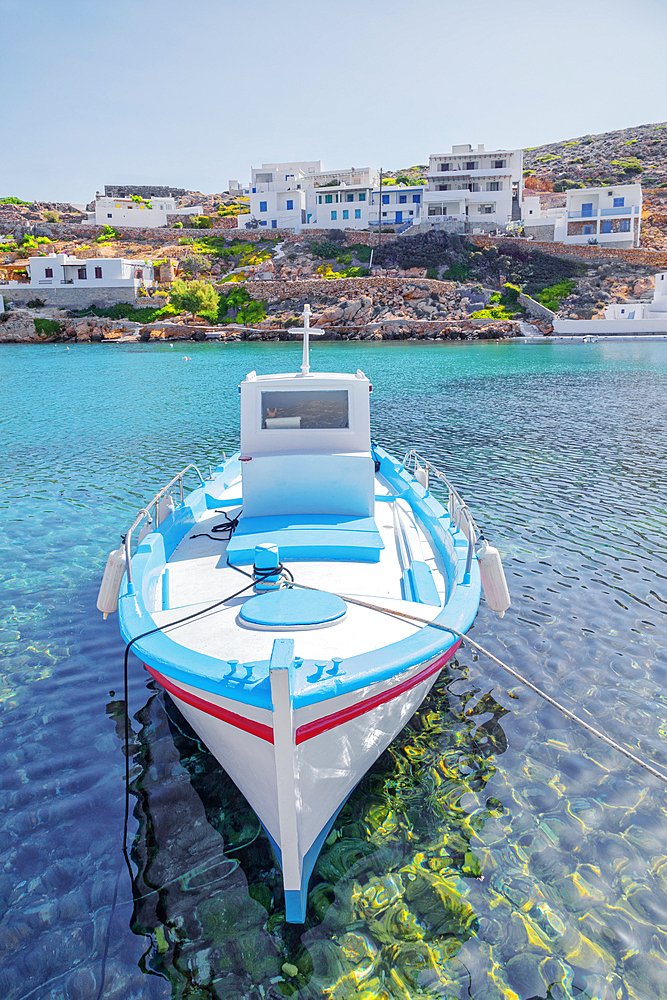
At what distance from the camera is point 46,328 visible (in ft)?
203

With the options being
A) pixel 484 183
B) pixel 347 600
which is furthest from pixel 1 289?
pixel 347 600

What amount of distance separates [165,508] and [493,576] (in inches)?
182

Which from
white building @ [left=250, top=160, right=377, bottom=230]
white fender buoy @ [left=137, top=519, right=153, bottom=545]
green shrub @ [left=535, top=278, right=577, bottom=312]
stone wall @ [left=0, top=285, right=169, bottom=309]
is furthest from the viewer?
white building @ [left=250, top=160, right=377, bottom=230]

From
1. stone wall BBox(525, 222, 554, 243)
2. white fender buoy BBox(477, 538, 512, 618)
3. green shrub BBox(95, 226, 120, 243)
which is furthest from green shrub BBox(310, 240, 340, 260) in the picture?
white fender buoy BBox(477, 538, 512, 618)

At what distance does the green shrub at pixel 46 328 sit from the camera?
203 feet

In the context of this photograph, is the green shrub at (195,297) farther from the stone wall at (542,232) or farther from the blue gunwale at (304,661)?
the blue gunwale at (304,661)

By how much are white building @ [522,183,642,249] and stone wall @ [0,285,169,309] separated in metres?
44.5

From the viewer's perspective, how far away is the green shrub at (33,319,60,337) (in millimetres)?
61781

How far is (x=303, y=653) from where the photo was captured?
16.0 ft

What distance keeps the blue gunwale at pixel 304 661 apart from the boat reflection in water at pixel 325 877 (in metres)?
1.42

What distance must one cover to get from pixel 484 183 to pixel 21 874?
80.4m

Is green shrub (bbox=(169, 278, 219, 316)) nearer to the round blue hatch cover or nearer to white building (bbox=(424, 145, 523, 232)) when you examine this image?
white building (bbox=(424, 145, 523, 232))

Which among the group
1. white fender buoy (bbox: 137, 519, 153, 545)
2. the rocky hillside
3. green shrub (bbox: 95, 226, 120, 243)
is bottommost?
white fender buoy (bbox: 137, 519, 153, 545)

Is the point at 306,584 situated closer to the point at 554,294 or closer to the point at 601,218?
the point at 554,294
